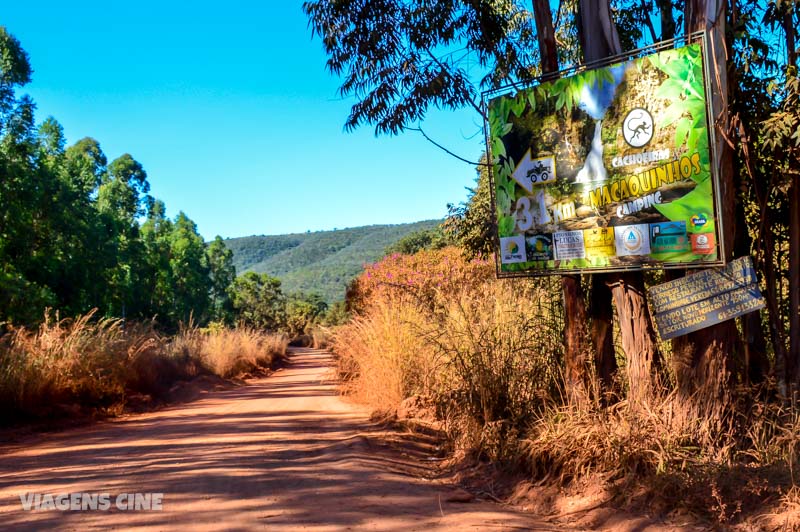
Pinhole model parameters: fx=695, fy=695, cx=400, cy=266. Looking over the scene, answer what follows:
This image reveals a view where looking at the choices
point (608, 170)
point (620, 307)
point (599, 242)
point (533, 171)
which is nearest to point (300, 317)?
point (533, 171)

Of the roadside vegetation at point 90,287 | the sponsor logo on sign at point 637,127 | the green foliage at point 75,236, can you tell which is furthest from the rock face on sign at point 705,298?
the green foliage at point 75,236

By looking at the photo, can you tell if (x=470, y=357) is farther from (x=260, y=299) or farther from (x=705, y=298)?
(x=260, y=299)

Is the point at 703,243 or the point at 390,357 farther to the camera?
the point at 390,357

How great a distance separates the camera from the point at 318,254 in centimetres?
13175

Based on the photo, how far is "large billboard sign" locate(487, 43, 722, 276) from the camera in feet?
19.0

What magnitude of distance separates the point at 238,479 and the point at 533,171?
158 inches

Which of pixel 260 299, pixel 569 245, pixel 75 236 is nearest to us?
pixel 569 245

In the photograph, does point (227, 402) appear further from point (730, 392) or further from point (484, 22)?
point (730, 392)

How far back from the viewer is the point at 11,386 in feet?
33.2

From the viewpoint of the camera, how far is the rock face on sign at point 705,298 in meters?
5.62

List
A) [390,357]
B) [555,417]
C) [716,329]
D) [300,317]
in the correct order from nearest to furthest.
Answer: [716,329] → [555,417] → [390,357] → [300,317]

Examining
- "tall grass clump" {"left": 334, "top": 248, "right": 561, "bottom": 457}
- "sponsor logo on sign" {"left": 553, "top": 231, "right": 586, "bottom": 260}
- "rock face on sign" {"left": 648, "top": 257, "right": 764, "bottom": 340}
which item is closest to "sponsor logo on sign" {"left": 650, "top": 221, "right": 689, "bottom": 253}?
"rock face on sign" {"left": 648, "top": 257, "right": 764, "bottom": 340}

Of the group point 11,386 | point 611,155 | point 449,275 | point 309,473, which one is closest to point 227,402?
point 11,386

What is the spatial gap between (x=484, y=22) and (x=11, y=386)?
840 cm
